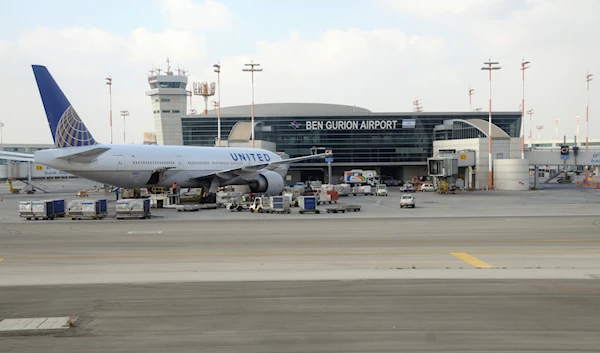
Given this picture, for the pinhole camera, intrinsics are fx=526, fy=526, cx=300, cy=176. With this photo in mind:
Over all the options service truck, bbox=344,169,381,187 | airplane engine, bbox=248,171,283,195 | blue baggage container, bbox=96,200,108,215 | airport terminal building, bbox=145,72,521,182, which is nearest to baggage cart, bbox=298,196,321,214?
blue baggage container, bbox=96,200,108,215

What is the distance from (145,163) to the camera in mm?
44281

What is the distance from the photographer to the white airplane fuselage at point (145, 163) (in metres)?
39.7

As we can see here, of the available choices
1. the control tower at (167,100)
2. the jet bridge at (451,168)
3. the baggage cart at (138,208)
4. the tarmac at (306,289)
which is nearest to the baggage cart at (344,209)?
the tarmac at (306,289)

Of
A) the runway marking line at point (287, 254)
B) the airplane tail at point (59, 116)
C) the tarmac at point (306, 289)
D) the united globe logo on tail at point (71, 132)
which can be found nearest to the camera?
the tarmac at point (306, 289)

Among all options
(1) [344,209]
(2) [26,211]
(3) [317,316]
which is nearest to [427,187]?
(1) [344,209]

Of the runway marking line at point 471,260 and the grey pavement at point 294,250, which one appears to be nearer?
the grey pavement at point 294,250

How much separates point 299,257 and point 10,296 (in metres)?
9.40

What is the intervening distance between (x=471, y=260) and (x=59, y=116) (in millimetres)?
31766

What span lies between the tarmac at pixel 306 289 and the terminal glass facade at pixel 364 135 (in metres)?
A: 69.1

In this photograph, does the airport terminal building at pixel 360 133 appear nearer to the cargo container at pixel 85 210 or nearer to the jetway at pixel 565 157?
the jetway at pixel 565 157

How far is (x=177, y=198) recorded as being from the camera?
45.2 meters

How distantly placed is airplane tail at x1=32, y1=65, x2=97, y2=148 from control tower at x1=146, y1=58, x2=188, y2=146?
8624 cm

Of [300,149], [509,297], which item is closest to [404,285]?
[509,297]

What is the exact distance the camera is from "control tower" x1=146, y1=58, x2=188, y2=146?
126688mm
